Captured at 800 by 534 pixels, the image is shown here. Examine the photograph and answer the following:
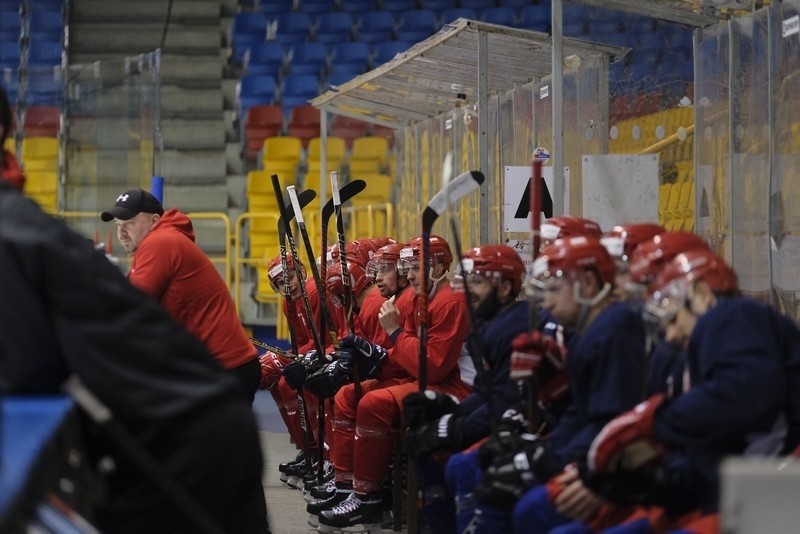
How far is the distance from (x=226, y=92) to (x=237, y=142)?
1.78 feet

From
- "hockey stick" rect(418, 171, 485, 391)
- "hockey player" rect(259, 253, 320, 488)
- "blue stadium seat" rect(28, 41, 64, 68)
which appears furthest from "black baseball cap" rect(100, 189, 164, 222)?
"blue stadium seat" rect(28, 41, 64, 68)

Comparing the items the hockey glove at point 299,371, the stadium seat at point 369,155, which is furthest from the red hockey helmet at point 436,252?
the stadium seat at point 369,155

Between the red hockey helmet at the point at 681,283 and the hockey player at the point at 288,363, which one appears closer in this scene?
the red hockey helmet at the point at 681,283

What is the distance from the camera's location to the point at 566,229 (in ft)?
15.7

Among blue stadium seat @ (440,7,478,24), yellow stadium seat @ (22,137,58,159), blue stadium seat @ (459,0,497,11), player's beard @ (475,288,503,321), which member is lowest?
player's beard @ (475,288,503,321)

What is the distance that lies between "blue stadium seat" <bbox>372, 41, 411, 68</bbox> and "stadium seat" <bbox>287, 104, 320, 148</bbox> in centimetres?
79

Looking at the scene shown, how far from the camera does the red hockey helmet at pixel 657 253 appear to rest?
11.8ft

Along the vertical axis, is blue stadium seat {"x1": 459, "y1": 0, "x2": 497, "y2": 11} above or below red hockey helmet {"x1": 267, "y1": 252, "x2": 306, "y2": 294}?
above

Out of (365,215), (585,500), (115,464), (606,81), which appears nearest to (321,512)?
(606,81)

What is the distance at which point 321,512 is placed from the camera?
6453 mm

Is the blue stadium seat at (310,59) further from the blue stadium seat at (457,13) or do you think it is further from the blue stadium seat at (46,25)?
the blue stadium seat at (46,25)

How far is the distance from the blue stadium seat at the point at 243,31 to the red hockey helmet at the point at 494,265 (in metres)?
9.83

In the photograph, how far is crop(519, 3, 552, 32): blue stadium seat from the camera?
13.9m

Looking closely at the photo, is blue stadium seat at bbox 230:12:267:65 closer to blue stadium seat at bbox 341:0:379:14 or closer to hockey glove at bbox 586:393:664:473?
blue stadium seat at bbox 341:0:379:14
